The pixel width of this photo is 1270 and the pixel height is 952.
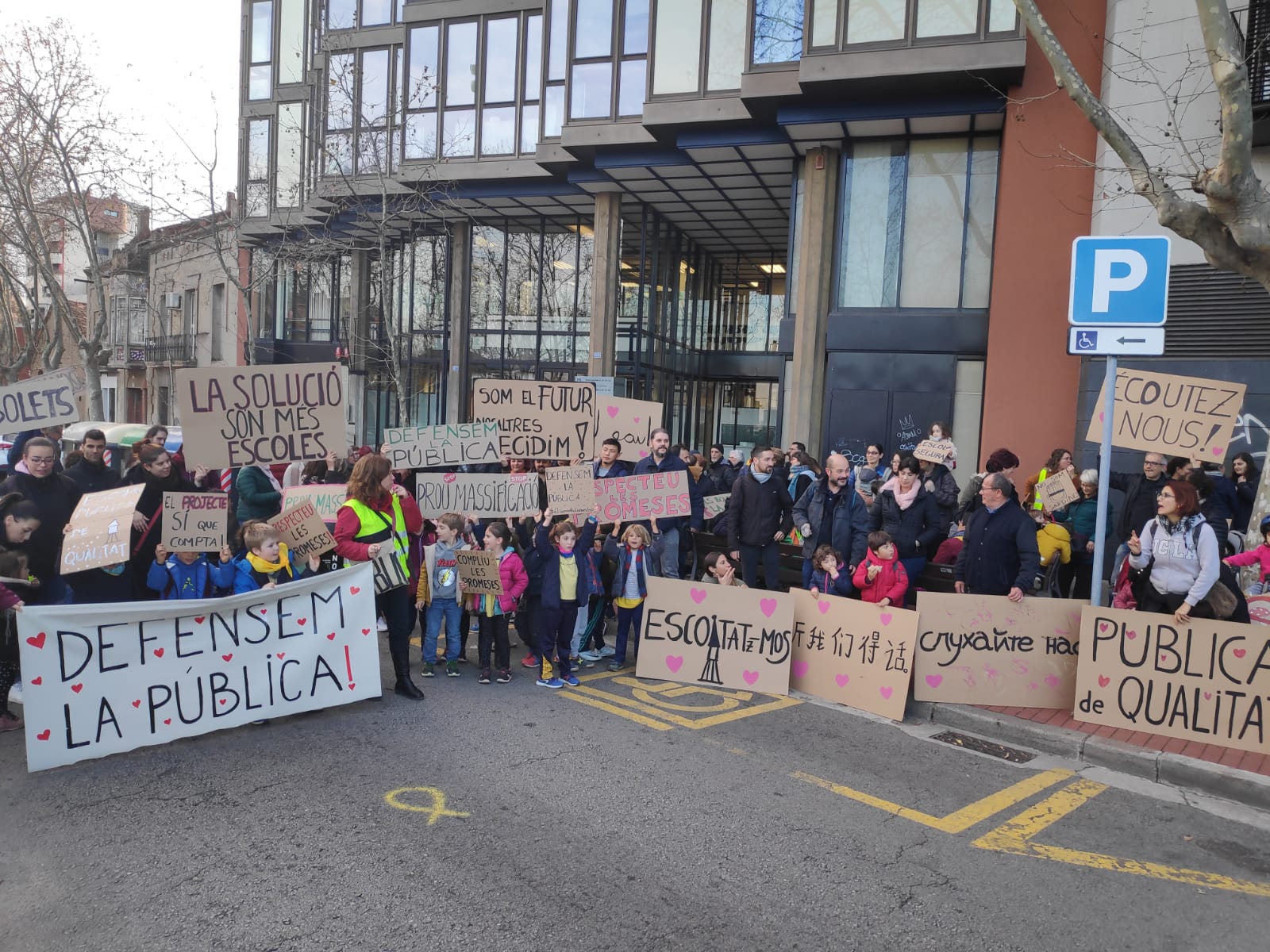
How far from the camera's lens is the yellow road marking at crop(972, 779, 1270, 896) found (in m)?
4.38

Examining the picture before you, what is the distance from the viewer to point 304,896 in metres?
3.90

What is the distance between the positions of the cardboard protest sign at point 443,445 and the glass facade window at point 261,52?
25216 mm

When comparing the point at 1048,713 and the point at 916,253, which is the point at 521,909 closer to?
the point at 1048,713

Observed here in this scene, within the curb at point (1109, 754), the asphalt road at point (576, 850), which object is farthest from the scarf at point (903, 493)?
the asphalt road at point (576, 850)

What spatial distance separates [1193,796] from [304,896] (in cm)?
510

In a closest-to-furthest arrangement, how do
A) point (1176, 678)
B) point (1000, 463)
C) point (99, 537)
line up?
point (1176, 678) < point (99, 537) < point (1000, 463)

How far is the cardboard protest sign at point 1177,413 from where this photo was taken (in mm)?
7320

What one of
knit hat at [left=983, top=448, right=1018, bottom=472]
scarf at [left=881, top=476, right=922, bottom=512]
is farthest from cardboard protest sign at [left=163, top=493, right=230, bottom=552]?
knit hat at [left=983, top=448, right=1018, bottom=472]

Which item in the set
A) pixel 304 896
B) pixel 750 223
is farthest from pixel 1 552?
pixel 750 223

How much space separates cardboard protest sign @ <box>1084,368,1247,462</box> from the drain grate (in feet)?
8.58

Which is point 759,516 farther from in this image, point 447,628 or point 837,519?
point 447,628

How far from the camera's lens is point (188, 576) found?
7293 mm

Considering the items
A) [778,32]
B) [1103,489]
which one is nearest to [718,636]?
[1103,489]

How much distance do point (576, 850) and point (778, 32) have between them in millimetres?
15590
